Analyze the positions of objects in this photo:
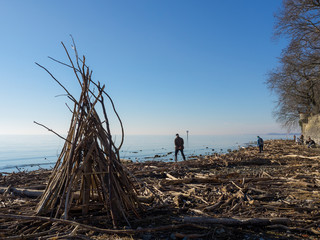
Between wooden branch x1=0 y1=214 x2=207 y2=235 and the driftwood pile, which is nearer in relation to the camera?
wooden branch x1=0 y1=214 x2=207 y2=235

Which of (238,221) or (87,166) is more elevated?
(87,166)

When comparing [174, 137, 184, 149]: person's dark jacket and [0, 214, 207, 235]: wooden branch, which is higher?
[174, 137, 184, 149]: person's dark jacket

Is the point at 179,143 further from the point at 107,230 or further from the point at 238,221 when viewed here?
the point at 107,230

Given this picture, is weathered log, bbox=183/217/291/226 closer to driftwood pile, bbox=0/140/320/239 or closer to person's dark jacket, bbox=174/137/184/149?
driftwood pile, bbox=0/140/320/239

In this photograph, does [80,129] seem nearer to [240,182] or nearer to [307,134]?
[240,182]

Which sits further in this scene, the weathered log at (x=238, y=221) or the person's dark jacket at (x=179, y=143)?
the person's dark jacket at (x=179, y=143)

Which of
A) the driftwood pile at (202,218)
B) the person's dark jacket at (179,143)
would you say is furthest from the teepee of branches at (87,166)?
the person's dark jacket at (179,143)

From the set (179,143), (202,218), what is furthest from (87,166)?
(179,143)

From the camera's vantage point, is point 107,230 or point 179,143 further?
point 179,143

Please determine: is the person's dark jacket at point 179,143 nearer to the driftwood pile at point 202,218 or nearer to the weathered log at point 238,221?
the driftwood pile at point 202,218

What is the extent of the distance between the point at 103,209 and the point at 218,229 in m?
2.05

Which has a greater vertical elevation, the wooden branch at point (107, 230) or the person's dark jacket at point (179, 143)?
the person's dark jacket at point (179, 143)

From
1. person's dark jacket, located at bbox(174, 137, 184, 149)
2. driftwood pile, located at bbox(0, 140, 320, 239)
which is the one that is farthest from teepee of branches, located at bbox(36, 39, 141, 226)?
person's dark jacket, located at bbox(174, 137, 184, 149)

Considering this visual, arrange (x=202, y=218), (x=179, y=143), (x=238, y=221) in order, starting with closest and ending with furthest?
(x=238, y=221) < (x=202, y=218) < (x=179, y=143)
